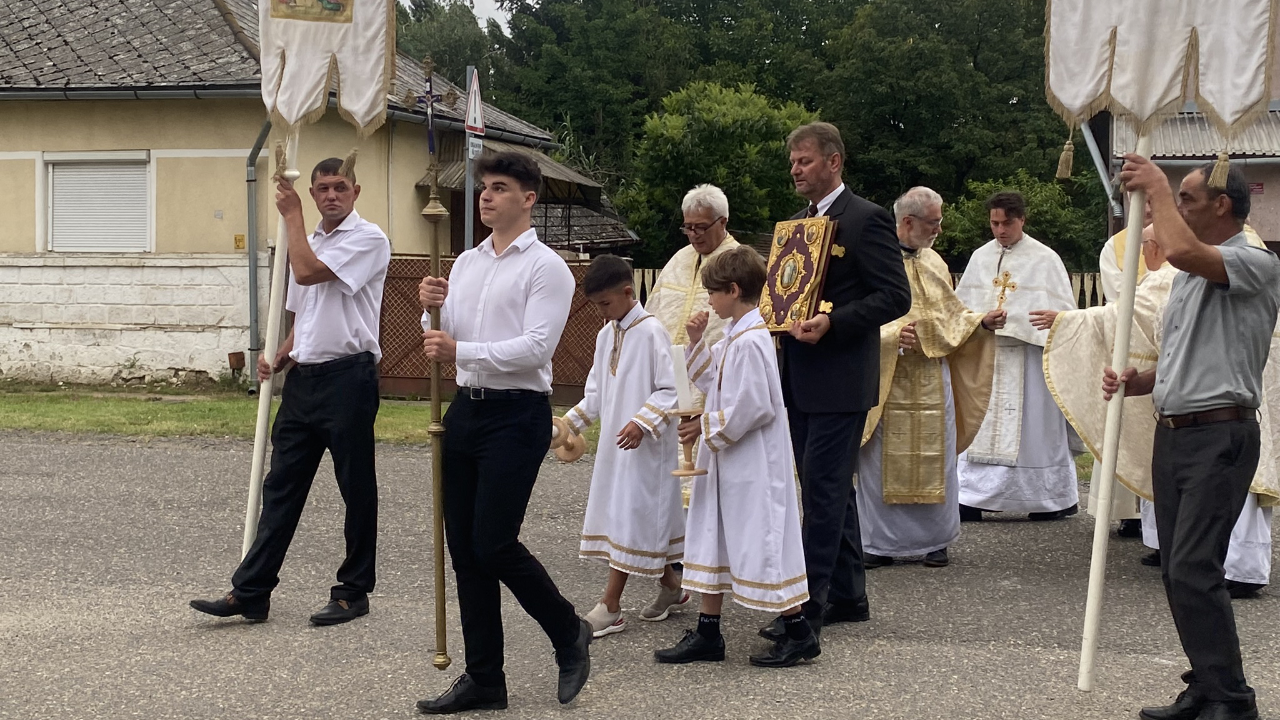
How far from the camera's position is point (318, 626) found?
6.04m

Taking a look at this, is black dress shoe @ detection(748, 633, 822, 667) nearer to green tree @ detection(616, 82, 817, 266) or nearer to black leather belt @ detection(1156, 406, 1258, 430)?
black leather belt @ detection(1156, 406, 1258, 430)

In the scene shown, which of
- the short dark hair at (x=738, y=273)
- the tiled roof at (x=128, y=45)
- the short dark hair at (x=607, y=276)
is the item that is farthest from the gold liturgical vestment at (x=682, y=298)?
the tiled roof at (x=128, y=45)

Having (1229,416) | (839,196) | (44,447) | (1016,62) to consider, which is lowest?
(44,447)

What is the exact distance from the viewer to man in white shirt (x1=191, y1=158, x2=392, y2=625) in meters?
6.09

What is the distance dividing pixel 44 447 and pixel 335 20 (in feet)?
21.9

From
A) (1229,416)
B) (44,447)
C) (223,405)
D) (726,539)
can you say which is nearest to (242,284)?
(223,405)

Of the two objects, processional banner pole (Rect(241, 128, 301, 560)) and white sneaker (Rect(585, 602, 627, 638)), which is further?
processional banner pole (Rect(241, 128, 301, 560))

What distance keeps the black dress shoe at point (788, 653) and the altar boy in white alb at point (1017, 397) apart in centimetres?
360

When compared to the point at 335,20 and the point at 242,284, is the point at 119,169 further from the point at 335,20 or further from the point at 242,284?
the point at 335,20

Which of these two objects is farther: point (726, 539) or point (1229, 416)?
point (726, 539)

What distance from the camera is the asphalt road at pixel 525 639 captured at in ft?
16.4

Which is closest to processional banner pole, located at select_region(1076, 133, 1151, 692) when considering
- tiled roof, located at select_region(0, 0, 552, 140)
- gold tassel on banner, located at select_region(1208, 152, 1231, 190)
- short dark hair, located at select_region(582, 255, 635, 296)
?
gold tassel on banner, located at select_region(1208, 152, 1231, 190)

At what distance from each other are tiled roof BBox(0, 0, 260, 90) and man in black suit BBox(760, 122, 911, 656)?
36.7 ft

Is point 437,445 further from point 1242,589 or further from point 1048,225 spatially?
point 1048,225
